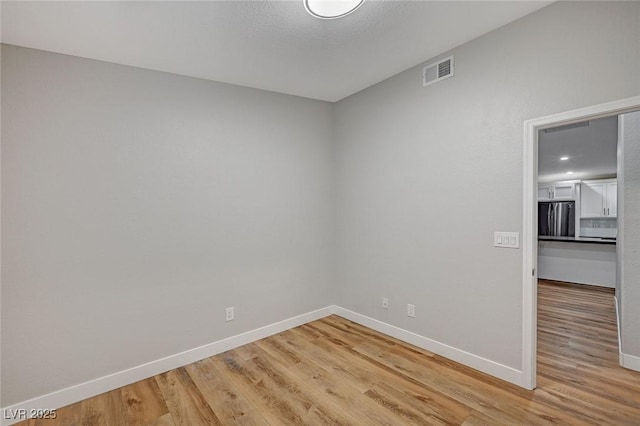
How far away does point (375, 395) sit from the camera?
2271mm

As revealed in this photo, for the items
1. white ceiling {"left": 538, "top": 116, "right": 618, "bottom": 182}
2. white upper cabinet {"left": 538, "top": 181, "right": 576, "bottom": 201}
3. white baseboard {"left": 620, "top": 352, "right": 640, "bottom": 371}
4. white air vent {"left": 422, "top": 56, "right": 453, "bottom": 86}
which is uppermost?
white air vent {"left": 422, "top": 56, "right": 453, "bottom": 86}

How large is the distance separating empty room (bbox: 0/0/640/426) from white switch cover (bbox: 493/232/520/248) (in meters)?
0.01

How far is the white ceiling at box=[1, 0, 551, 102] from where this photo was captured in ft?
6.34

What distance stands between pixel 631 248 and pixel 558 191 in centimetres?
670

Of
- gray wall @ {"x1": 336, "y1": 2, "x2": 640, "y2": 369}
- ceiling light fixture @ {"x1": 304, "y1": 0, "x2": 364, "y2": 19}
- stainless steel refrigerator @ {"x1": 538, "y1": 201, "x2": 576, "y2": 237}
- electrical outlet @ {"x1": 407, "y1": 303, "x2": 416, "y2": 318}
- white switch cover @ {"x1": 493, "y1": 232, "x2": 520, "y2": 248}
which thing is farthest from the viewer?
stainless steel refrigerator @ {"x1": 538, "y1": 201, "x2": 576, "y2": 237}

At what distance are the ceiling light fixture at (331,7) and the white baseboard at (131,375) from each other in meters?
3.10

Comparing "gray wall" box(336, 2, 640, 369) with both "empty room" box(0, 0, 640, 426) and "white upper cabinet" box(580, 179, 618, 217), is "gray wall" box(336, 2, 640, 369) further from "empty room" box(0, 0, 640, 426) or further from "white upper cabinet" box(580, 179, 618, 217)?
"white upper cabinet" box(580, 179, 618, 217)

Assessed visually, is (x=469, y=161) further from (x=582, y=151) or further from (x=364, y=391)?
(x=582, y=151)

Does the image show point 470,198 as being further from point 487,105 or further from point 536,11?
point 536,11

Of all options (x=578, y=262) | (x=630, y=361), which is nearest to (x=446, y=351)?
(x=630, y=361)

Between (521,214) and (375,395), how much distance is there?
1827 millimetres

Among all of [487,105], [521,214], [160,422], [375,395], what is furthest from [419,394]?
[487,105]

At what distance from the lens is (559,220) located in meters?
7.78

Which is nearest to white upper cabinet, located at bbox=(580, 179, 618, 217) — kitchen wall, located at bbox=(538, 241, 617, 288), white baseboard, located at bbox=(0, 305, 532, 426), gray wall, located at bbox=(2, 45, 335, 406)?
kitchen wall, located at bbox=(538, 241, 617, 288)
